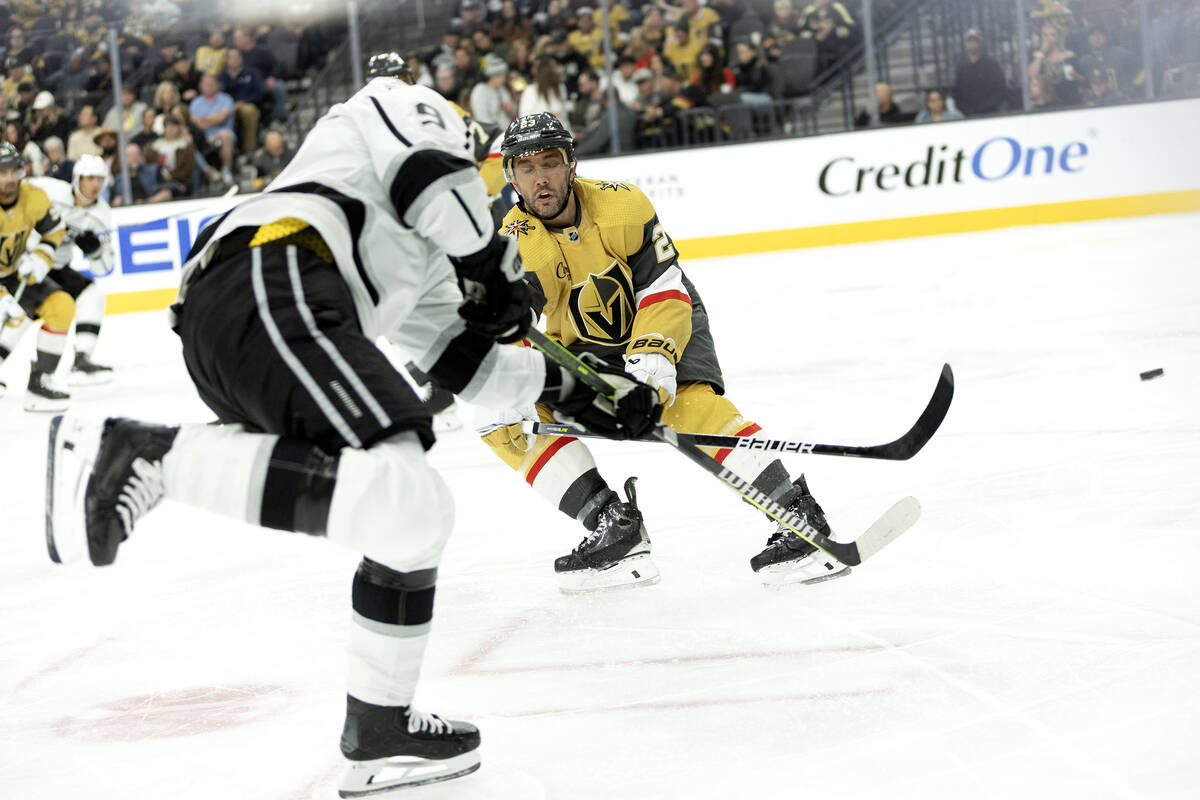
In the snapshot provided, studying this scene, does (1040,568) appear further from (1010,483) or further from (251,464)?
(251,464)

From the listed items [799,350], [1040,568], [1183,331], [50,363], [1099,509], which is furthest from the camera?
[50,363]

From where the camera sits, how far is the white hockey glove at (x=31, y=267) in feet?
20.0

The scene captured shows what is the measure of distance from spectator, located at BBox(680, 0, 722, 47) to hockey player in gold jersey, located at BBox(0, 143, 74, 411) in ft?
17.2

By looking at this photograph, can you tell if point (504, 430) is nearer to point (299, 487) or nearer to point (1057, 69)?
point (299, 487)

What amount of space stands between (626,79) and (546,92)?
2.05 ft

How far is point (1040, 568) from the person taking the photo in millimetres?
2480

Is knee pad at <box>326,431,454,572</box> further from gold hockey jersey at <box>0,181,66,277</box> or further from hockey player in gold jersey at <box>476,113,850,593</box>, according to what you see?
gold hockey jersey at <box>0,181,66,277</box>

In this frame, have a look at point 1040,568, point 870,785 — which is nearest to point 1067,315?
point 1040,568

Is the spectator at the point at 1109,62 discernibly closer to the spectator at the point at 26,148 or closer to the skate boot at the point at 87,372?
the skate boot at the point at 87,372

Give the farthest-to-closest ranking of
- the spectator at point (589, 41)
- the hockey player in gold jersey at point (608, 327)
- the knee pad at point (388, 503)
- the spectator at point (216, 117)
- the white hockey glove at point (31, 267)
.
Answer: the spectator at point (589, 41), the spectator at point (216, 117), the white hockey glove at point (31, 267), the hockey player in gold jersey at point (608, 327), the knee pad at point (388, 503)

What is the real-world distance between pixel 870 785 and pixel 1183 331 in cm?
388

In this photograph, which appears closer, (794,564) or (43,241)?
(794,564)

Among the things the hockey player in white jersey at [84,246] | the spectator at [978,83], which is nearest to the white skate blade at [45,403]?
the hockey player in white jersey at [84,246]

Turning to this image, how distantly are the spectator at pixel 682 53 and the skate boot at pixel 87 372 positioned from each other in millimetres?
4979
